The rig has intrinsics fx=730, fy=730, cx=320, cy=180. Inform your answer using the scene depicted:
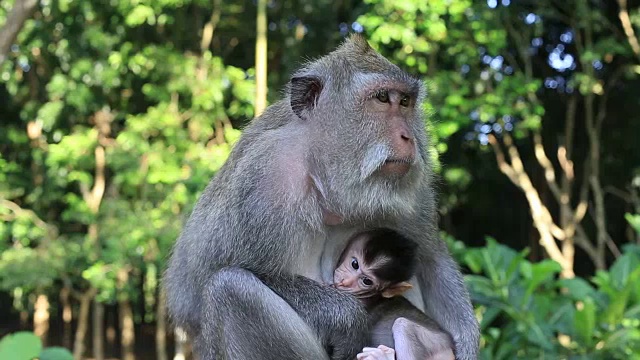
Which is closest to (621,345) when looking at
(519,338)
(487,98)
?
(519,338)

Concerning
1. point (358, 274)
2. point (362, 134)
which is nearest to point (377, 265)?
point (358, 274)

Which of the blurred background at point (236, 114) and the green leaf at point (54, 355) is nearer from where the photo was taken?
the green leaf at point (54, 355)

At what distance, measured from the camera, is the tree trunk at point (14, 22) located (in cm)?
641

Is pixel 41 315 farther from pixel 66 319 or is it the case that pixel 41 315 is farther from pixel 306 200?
pixel 306 200

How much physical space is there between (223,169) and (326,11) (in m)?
9.06

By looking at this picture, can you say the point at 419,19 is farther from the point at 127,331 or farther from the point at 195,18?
the point at 127,331

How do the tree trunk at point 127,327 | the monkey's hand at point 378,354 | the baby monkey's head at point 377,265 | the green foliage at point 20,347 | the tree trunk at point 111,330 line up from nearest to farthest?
the green foliage at point 20,347, the monkey's hand at point 378,354, the baby monkey's head at point 377,265, the tree trunk at point 127,327, the tree trunk at point 111,330

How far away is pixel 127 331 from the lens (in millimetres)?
14586

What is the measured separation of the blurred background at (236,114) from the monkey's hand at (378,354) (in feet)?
18.7

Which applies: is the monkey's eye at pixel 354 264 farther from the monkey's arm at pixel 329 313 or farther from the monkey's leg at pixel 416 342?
the monkey's leg at pixel 416 342

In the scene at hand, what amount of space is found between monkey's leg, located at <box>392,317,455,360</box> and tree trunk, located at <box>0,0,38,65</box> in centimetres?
495

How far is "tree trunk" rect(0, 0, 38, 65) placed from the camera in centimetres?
641

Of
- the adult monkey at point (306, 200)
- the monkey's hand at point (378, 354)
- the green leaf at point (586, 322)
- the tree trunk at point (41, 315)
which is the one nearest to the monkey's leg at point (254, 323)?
the adult monkey at point (306, 200)

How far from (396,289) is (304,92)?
0.92 meters
